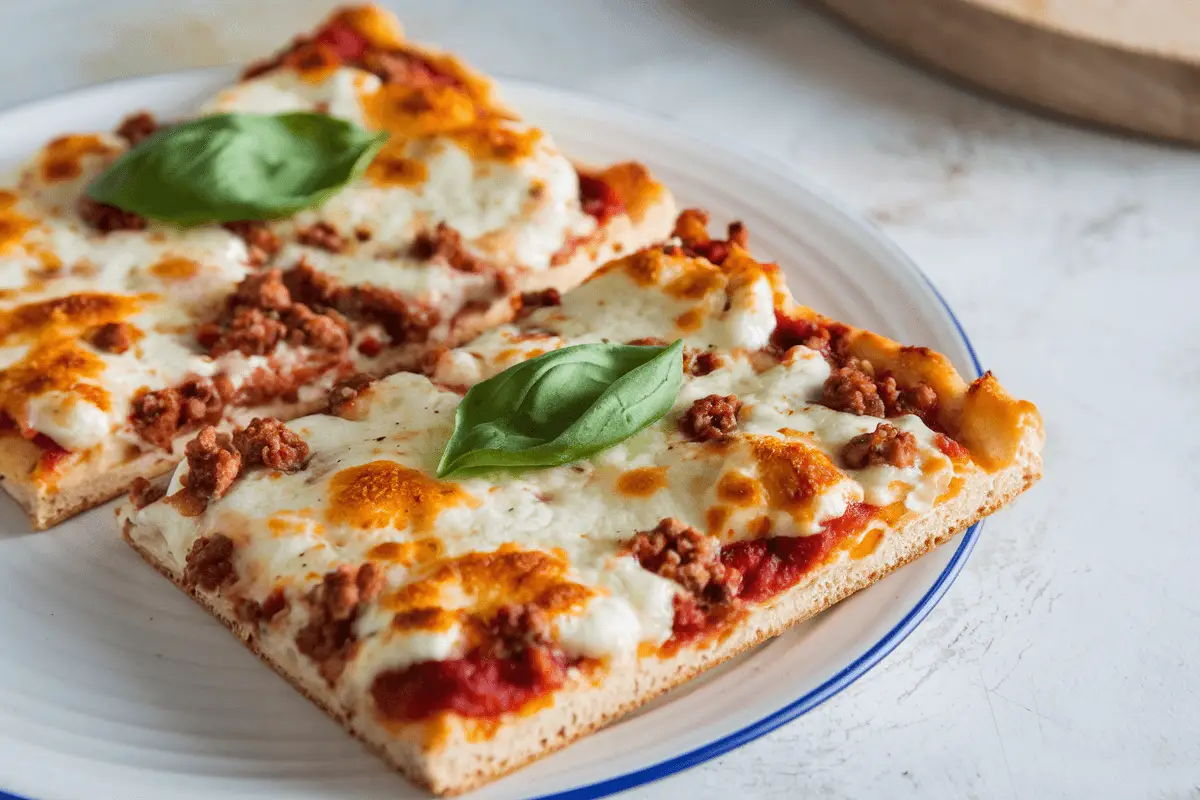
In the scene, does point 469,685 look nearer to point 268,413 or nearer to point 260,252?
point 268,413

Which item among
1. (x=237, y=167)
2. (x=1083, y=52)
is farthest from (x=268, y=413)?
(x=1083, y=52)

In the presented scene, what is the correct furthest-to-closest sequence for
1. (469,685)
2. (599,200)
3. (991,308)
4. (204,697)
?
(991,308), (599,200), (204,697), (469,685)

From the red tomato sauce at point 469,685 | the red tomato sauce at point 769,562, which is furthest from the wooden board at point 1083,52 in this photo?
the red tomato sauce at point 469,685

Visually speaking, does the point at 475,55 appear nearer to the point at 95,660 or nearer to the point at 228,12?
the point at 228,12

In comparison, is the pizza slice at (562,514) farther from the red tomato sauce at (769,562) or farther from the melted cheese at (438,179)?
the melted cheese at (438,179)

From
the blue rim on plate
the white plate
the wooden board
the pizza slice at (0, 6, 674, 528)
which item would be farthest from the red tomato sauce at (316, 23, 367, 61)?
the blue rim on plate
